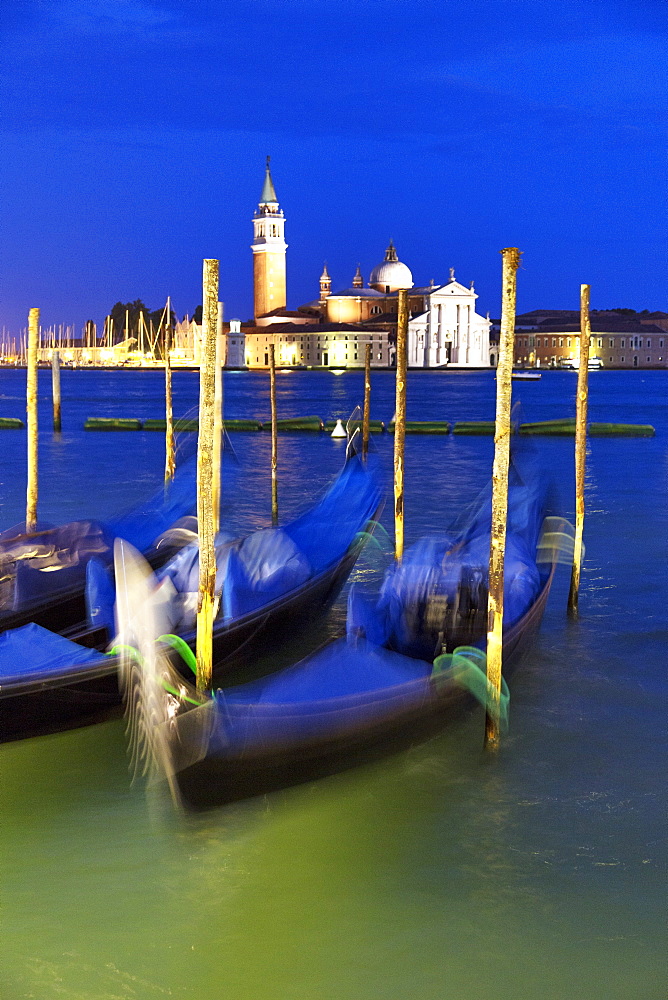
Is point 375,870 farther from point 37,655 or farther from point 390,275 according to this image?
point 390,275

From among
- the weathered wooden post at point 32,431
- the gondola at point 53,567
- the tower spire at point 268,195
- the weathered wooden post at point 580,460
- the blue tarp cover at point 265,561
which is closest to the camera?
the gondola at point 53,567

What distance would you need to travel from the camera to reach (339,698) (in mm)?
2891

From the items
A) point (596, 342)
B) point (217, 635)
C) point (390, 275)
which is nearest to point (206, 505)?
point (217, 635)

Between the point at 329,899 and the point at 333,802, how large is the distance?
0.44 meters

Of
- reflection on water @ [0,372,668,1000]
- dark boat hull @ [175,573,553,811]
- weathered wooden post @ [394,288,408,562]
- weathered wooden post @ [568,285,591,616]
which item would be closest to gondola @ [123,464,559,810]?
dark boat hull @ [175,573,553,811]

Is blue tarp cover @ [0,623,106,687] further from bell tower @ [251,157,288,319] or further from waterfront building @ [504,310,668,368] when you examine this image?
waterfront building @ [504,310,668,368]

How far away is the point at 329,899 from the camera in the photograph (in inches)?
99.1

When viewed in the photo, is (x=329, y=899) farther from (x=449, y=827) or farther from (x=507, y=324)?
(x=507, y=324)

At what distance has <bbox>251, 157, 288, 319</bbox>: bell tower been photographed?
195 feet

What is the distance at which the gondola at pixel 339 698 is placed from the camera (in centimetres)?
264

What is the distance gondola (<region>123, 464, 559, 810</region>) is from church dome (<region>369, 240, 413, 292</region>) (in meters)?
56.9

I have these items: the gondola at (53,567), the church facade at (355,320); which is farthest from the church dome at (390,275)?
the gondola at (53,567)

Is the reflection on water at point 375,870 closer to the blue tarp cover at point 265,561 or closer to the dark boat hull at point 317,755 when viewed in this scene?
the dark boat hull at point 317,755

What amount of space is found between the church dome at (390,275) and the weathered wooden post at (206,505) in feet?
187
